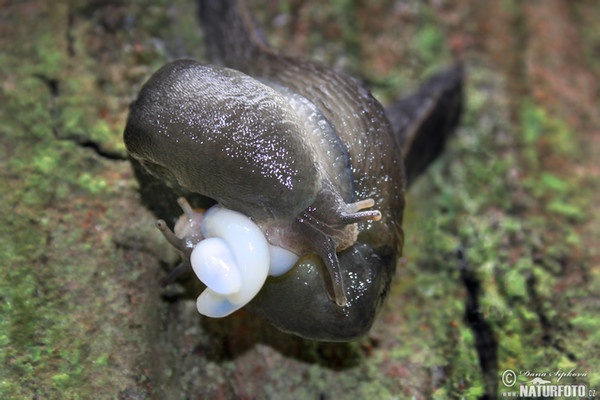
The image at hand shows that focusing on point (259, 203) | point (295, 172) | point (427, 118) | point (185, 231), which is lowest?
point (427, 118)

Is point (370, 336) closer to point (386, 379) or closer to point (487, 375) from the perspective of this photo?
point (386, 379)

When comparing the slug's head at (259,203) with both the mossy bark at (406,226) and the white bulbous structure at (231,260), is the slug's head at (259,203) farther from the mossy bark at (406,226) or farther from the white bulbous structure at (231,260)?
the mossy bark at (406,226)

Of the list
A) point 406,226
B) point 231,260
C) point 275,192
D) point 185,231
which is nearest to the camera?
point 231,260

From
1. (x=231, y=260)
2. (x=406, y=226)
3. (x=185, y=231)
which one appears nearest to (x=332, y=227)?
(x=231, y=260)

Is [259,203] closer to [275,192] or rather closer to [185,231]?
[275,192]

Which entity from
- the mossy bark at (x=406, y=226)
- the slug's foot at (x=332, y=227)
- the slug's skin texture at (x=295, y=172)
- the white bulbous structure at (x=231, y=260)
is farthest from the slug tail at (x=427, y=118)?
the white bulbous structure at (x=231, y=260)

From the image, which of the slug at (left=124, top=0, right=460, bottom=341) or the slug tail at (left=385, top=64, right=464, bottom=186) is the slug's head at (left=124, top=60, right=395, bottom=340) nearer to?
the slug at (left=124, top=0, right=460, bottom=341)

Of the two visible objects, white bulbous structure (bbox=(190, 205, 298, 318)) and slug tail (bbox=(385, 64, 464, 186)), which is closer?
white bulbous structure (bbox=(190, 205, 298, 318))

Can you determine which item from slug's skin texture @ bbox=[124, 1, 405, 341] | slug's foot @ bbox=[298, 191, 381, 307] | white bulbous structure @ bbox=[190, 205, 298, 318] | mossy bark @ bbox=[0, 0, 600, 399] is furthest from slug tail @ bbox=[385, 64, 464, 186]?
white bulbous structure @ bbox=[190, 205, 298, 318]
